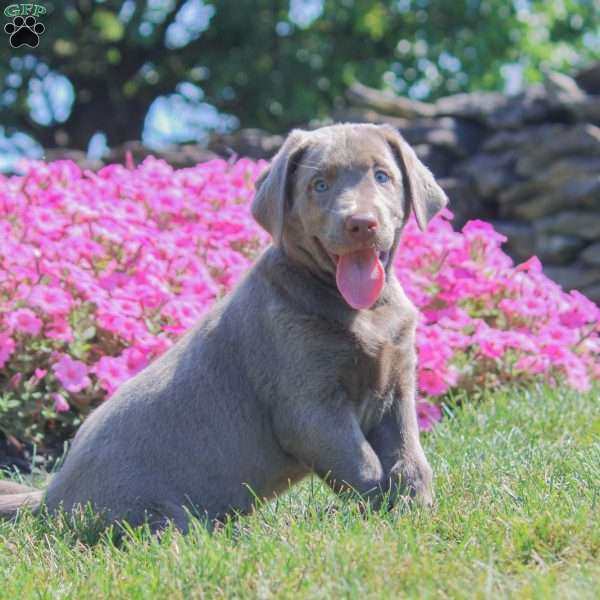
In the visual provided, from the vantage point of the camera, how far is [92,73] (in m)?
19.1

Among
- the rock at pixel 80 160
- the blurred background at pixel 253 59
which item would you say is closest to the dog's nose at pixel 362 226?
the rock at pixel 80 160

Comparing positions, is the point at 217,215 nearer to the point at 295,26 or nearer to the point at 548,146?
the point at 548,146

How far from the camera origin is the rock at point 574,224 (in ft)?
30.3

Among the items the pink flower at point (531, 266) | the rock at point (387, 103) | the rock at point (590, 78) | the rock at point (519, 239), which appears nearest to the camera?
the pink flower at point (531, 266)

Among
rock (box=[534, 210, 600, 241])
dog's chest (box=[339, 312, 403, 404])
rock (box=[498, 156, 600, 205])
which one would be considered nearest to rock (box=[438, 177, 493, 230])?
rock (box=[498, 156, 600, 205])

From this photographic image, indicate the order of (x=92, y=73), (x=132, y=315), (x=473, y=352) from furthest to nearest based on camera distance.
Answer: (x=92, y=73)
(x=473, y=352)
(x=132, y=315)

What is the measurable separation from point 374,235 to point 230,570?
124 cm

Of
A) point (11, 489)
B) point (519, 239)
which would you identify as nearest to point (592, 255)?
point (519, 239)

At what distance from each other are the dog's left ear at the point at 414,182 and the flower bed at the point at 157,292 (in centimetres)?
168

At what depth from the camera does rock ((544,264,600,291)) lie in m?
Result: 9.11

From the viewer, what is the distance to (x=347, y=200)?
12.4ft

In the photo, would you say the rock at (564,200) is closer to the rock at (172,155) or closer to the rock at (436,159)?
the rock at (436,159)

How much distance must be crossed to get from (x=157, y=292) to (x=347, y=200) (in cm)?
214

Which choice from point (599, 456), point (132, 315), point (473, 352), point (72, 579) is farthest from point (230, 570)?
point (473, 352)
